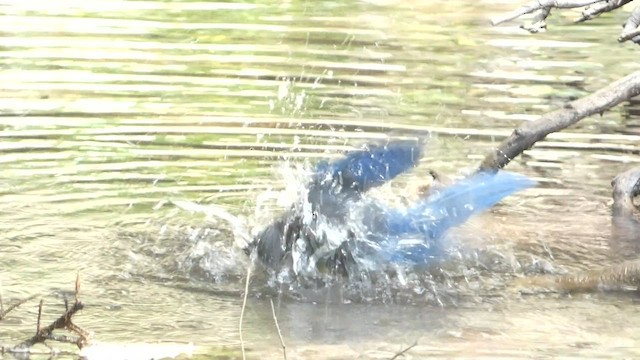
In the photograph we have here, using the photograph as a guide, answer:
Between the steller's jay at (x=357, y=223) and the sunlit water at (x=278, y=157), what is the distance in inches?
5.0

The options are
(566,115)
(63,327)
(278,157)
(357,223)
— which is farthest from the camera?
(278,157)

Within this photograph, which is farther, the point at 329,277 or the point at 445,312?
the point at 329,277

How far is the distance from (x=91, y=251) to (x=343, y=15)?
6.79 meters

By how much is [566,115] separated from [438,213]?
101cm

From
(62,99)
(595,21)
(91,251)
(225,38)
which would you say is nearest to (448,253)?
(91,251)

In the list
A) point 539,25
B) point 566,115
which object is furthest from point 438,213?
point 566,115

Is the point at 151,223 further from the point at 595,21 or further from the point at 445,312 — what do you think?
the point at 595,21

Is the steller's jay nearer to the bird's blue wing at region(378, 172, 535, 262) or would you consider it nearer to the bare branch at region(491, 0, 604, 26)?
the bird's blue wing at region(378, 172, 535, 262)

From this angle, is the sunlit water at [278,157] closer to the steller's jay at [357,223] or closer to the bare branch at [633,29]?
the steller's jay at [357,223]

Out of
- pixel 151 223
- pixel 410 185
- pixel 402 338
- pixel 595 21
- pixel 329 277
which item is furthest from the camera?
pixel 595 21

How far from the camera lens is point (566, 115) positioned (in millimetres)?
6406

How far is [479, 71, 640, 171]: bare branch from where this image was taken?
6.30 meters

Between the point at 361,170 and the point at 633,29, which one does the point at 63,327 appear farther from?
the point at 633,29

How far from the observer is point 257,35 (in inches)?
438
